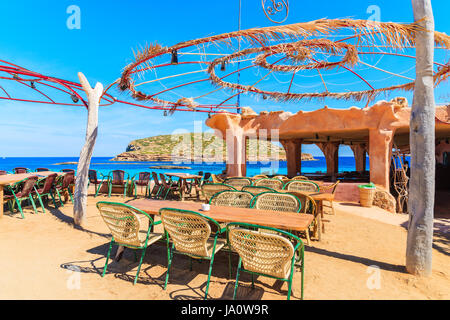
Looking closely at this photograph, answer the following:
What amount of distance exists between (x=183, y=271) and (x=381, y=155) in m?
7.54

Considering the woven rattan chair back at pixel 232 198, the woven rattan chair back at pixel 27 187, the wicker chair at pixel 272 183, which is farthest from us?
the wicker chair at pixel 272 183

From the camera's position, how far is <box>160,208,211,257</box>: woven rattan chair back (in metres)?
2.39

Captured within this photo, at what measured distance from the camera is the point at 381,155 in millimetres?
7828

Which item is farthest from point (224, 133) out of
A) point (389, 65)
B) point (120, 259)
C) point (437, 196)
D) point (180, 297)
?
point (437, 196)

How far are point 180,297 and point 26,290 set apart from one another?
160 cm

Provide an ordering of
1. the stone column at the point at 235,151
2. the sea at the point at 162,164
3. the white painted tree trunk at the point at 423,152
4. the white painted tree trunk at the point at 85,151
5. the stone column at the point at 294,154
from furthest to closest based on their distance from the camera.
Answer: the sea at the point at 162,164 < the stone column at the point at 294,154 < the stone column at the point at 235,151 < the white painted tree trunk at the point at 85,151 < the white painted tree trunk at the point at 423,152

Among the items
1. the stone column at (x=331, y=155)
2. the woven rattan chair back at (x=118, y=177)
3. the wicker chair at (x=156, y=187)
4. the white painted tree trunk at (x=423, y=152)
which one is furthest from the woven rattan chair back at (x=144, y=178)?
the stone column at (x=331, y=155)

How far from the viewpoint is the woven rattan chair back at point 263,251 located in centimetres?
202

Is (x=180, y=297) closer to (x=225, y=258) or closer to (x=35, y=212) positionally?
(x=225, y=258)

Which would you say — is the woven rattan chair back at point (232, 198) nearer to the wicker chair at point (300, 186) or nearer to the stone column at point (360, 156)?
the wicker chair at point (300, 186)

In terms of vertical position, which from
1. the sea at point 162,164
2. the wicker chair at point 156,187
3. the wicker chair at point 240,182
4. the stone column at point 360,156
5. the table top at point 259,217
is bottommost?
the sea at point 162,164

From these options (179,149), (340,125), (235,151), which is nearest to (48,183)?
(235,151)

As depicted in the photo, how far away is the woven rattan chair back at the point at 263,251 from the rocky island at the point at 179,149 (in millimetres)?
63588

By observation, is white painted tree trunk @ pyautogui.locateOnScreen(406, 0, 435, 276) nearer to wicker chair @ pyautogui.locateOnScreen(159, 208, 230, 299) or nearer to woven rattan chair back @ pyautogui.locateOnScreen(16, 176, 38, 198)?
wicker chair @ pyautogui.locateOnScreen(159, 208, 230, 299)
